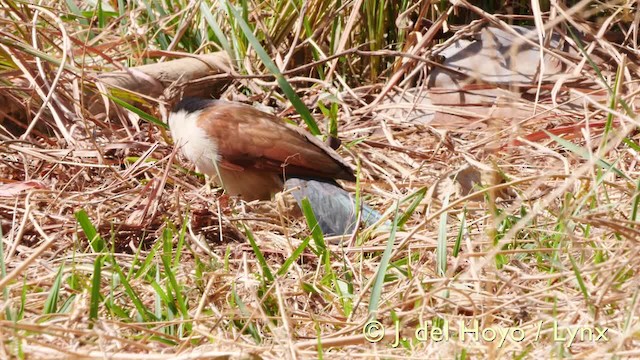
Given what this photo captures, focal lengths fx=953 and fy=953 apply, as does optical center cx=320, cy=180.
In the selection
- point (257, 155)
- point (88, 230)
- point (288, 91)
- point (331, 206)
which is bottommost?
point (331, 206)

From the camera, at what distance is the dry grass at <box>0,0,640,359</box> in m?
2.25

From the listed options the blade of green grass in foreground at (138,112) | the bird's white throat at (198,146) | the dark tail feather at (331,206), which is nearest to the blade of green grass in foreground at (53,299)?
the dark tail feather at (331,206)

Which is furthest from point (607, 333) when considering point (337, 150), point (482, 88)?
point (482, 88)

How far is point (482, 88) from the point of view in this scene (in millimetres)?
4711

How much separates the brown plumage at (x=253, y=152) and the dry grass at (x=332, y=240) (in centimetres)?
12

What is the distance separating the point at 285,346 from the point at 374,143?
2337mm

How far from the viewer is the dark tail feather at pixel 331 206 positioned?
11.6 ft

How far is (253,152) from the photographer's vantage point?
400cm

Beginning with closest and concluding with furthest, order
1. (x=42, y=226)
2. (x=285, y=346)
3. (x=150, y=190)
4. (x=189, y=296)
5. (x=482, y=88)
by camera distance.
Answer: (x=285, y=346) → (x=189, y=296) → (x=42, y=226) → (x=150, y=190) → (x=482, y=88)

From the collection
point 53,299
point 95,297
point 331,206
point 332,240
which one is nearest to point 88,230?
point 53,299

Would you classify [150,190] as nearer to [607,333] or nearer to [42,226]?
[42,226]

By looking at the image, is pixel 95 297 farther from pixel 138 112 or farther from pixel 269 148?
pixel 138 112

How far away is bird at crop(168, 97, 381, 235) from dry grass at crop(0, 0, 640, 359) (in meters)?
0.11

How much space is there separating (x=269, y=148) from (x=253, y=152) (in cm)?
7
